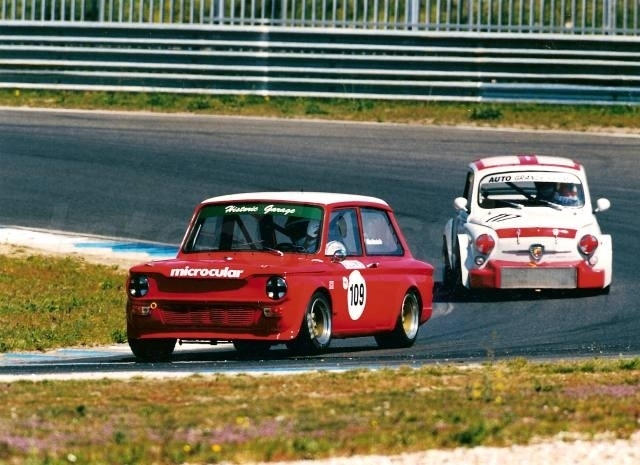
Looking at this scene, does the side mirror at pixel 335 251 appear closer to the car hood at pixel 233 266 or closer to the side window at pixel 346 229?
the side window at pixel 346 229

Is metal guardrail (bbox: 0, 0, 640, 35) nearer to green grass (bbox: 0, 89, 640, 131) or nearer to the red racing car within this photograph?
green grass (bbox: 0, 89, 640, 131)

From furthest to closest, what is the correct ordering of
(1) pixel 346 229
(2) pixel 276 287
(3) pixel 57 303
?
1. (3) pixel 57 303
2. (1) pixel 346 229
3. (2) pixel 276 287

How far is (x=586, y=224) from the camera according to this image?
17453mm

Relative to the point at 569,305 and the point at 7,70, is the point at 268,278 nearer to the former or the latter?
the point at 569,305

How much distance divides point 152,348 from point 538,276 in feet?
17.7

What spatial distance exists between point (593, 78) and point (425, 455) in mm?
19256

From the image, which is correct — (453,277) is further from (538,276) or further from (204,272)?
(204,272)

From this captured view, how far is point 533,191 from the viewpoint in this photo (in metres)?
18.2

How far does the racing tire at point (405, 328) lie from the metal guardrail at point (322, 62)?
12706 mm

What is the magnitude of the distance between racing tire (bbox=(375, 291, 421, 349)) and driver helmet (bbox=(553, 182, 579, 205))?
13.8 ft

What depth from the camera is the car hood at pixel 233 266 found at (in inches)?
480

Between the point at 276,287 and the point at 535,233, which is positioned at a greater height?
the point at 276,287

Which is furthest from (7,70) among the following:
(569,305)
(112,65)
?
(569,305)

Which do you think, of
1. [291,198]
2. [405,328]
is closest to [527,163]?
[405,328]
